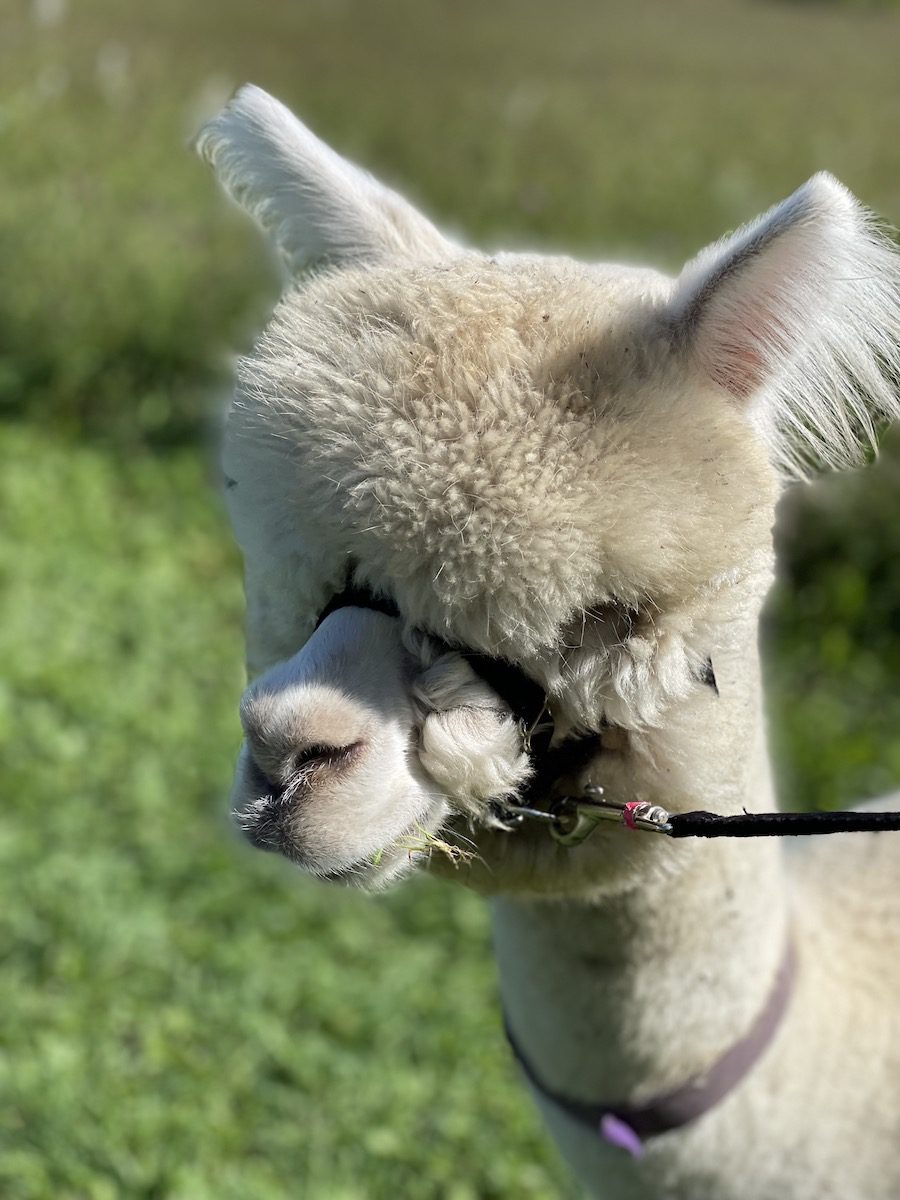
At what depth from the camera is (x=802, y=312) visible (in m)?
1.03

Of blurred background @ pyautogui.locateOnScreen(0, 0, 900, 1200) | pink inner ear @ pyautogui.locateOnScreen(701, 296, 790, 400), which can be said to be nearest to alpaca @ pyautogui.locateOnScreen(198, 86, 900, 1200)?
pink inner ear @ pyautogui.locateOnScreen(701, 296, 790, 400)

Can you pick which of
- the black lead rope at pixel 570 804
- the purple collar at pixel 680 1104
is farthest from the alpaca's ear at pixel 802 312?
the purple collar at pixel 680 1104

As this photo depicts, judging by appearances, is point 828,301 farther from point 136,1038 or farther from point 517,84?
point 517,84

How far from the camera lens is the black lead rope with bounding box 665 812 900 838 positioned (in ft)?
3.52

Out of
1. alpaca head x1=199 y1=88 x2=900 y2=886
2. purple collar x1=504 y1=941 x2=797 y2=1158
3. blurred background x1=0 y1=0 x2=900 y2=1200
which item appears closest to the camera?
alpaca head x1=199 y1=88 x2=900 y2=886

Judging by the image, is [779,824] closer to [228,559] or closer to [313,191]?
[313,191]

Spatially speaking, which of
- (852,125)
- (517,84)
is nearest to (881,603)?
(852,125)

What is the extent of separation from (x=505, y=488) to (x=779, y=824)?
1.36 ft

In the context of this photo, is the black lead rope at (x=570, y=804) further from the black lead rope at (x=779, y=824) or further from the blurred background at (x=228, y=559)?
the blurred background at (x=228, y=559)

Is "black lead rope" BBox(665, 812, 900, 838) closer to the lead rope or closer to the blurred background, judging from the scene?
the lead rope

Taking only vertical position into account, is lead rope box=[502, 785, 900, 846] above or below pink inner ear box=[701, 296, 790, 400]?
below

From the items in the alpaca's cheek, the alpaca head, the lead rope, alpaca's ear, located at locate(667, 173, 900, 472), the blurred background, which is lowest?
the blurred background

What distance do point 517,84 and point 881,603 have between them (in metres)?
4.43

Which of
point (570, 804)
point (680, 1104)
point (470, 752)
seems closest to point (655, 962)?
point (680, 1104)
